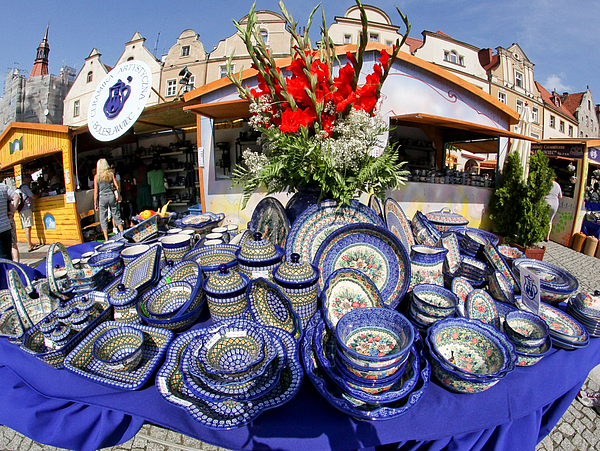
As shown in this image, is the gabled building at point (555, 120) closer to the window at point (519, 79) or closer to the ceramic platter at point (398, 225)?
the window at point (519, 79)

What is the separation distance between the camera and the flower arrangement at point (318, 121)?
1.77 metres

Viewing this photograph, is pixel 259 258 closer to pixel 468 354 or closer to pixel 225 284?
pixel 225 284

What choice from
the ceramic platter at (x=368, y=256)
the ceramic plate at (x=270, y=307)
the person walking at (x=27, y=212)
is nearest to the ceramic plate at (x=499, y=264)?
the ceramic platter at (x=368, y=256)

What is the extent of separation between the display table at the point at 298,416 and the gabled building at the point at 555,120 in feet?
96.4

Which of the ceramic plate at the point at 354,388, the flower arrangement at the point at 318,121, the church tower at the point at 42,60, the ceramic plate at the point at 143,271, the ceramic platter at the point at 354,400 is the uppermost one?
the church tower at the point at 42,60

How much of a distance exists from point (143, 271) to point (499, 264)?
7.73 feet

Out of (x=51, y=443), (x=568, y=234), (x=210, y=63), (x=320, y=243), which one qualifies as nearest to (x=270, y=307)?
(x=320, y=243)

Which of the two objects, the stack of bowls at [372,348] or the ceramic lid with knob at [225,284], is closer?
the stack of bowls at [372,348]

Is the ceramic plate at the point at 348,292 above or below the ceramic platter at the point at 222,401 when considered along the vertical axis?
above

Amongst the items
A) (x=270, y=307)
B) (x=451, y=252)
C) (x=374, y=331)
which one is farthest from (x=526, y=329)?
(x=270, y=307)

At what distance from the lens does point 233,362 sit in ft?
4.09

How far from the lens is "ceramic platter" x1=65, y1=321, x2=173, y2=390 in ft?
4.25

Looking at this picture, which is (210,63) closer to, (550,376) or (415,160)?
(415,160)

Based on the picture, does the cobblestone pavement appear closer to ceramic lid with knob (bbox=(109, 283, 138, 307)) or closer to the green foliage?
ceramic lid with knob (bbox=(109, 283, 138, 307))
